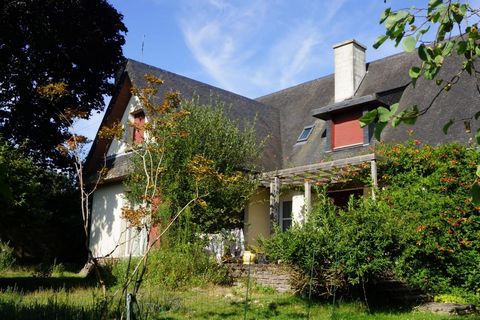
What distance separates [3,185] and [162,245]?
9181 millimetres

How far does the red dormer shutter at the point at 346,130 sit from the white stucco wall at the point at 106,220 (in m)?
7.30

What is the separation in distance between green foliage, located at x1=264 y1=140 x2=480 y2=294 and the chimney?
4949 millimetres

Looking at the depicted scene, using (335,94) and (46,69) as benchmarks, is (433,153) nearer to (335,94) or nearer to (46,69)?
(335,94)

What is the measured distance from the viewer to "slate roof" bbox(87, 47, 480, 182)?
11805 mm

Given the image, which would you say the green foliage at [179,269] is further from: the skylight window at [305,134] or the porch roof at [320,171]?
the skylight window at [305,134]

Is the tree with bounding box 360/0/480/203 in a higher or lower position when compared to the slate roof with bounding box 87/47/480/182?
lower

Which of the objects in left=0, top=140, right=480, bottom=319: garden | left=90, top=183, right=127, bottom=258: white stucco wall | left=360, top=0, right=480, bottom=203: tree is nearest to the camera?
left=360, top=0, right=480, bottom=203: tree

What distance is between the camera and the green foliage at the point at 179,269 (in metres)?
9.54

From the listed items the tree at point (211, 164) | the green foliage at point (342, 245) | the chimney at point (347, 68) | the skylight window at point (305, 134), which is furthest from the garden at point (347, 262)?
the skylight window at point (305, 134)

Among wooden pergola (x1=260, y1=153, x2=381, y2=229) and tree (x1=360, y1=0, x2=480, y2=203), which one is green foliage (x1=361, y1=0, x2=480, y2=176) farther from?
wooden pergola (x1=260, y1=153, x2=381, y2=229)

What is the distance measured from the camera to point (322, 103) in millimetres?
17000

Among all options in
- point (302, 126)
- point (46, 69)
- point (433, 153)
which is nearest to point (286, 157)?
point (302, 126)

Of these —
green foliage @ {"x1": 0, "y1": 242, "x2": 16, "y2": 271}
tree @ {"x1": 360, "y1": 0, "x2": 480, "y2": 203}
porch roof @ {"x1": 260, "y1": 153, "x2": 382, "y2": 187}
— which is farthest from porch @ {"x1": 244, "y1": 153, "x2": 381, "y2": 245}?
tree @ {"x1": 360, "y1": 0, "x2": 480, "y2": 203}

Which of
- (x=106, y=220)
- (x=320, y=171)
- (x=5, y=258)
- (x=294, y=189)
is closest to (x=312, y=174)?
(x=320, y=171)
